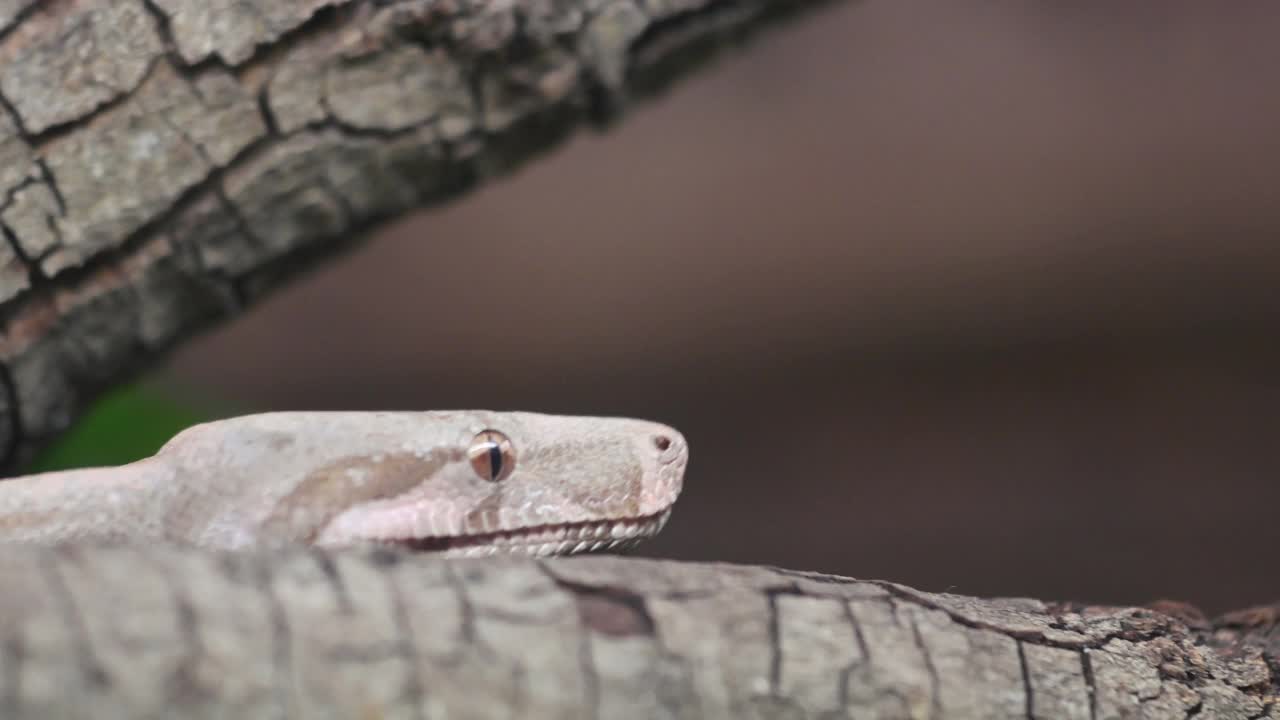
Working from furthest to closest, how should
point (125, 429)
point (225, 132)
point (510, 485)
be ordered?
1. point (125, 429)
2. point (225, 132)
3. point (510, 485)

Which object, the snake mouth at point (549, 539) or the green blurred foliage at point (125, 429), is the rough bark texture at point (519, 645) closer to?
the snake mouth at point (549, 539)

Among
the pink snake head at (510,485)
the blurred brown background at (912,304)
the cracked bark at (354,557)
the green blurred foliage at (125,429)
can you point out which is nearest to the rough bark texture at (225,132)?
the cracked bark at (354,557)

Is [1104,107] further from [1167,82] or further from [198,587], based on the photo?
[198,587]

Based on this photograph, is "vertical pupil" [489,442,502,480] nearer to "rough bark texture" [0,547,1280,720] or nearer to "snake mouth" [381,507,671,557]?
"snake mouth" [381,507,671,557]

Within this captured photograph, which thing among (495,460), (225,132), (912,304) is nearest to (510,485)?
(495,460)

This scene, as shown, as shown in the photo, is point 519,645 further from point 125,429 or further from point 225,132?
point 125,429

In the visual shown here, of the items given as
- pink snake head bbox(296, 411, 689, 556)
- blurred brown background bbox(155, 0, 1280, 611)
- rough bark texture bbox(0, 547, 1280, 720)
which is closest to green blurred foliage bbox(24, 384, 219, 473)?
pink snake head bbox(296, 411, 689, 556)
